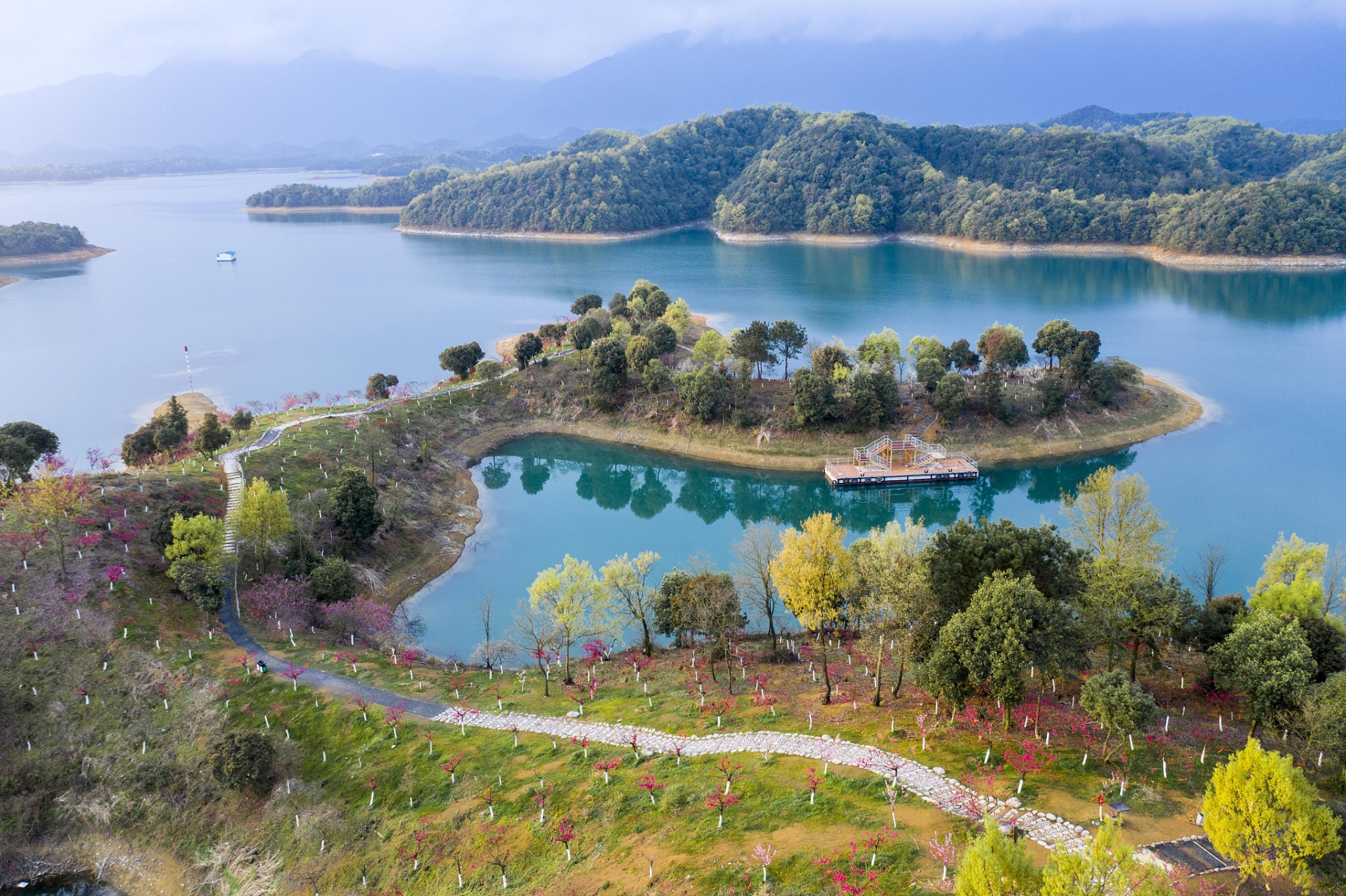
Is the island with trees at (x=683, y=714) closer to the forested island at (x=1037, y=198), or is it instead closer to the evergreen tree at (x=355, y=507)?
the evergreen tree at (x=355, y=507)

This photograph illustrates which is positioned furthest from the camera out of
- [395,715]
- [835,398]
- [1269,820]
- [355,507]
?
[835,398]

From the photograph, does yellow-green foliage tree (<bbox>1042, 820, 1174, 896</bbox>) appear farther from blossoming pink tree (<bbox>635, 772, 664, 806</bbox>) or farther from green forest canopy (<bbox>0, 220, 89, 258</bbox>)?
green forest canopy (<bbox>0, 220, 89, 258</bbox>)

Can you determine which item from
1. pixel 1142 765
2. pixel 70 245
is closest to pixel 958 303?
pixel 1142 765

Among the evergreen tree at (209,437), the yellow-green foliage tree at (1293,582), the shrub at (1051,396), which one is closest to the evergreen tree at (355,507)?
the evergreen tree at (209,437)

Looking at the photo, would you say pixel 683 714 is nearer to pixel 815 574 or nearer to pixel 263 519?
pixel 815 574

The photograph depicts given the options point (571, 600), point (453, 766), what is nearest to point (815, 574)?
point (571, 600)

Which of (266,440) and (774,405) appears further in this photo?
(774,405)

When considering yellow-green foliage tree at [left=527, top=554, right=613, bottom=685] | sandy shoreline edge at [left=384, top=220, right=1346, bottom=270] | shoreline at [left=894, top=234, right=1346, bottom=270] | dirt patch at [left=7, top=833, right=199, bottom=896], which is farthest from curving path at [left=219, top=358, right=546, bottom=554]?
shoreline at [left=894, top=234, right=1346, bottom=270]

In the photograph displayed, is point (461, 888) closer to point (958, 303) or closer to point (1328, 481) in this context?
point (1328, 481)
